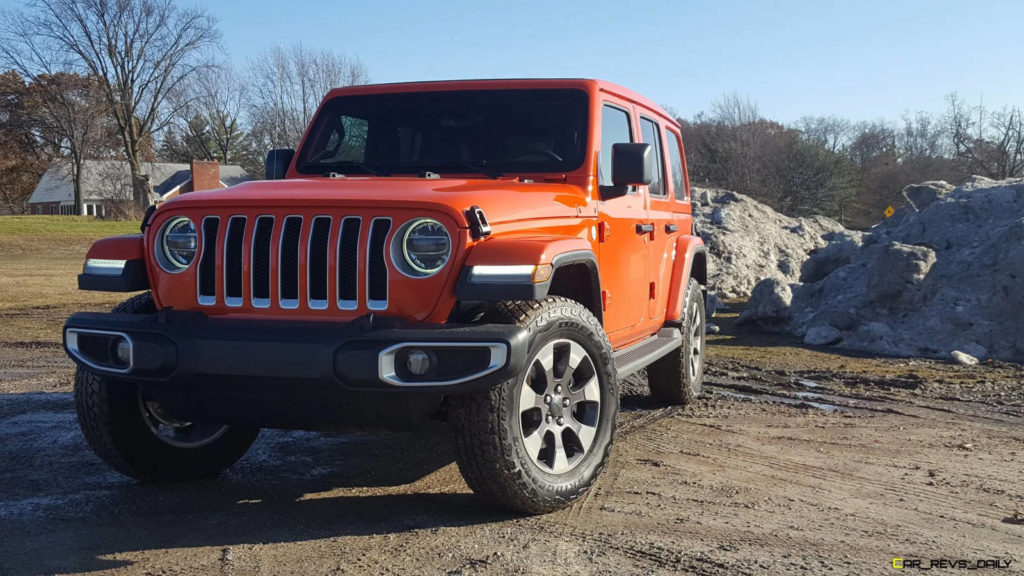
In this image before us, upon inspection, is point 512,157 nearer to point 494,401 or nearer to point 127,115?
point 494,401

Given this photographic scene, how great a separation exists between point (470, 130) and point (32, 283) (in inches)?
650

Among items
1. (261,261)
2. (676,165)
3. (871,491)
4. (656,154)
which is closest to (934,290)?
(676,165)

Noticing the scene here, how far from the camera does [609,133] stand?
5.49 metres

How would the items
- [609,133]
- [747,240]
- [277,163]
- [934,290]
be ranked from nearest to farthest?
[609,133], [277,163], [934,290], [747,240]

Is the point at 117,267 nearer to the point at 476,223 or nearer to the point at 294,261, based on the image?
the point at 294,261

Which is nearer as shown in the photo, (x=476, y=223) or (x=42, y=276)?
(x=476, y=223)

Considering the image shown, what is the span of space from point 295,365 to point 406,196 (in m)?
0.84

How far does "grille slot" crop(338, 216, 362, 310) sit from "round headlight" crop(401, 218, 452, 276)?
21 cm

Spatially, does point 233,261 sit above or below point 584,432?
above

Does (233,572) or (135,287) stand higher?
(135,287)

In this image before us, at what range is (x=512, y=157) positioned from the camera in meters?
5.18

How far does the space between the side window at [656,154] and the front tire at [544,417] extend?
234cm

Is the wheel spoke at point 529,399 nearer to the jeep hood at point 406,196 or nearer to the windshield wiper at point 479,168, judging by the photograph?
the jeep hood at point 406,196

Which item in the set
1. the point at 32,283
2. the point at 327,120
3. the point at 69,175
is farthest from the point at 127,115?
the point at 327,120
